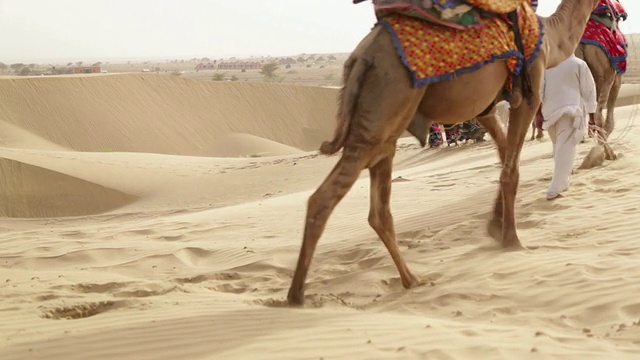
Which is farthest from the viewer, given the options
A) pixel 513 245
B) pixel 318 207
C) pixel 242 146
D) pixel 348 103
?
pixel 242 146

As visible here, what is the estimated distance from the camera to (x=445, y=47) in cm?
578

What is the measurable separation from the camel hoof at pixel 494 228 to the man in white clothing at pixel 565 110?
A: 176cm

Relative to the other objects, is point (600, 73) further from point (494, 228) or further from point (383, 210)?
point (383, 210)

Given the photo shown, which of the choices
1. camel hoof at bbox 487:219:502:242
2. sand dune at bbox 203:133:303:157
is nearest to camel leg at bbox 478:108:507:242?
camel hoof at bbox 487:219:502:242

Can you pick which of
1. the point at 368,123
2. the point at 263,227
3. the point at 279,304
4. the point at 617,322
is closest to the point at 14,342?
the point at 279,304

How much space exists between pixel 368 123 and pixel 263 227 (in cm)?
496

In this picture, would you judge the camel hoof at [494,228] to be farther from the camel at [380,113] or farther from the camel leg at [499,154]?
the camel at [380,113]

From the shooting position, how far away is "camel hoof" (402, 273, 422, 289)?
241 inches

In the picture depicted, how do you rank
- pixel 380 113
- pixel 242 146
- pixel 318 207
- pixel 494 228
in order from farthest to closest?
pixel 242 146
pixel 494 228
pixel 380 113
pixel 318 207

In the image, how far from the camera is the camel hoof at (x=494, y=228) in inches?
289

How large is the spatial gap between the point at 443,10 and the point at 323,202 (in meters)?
1.61

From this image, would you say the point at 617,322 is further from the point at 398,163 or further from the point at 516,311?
the point at 398,163

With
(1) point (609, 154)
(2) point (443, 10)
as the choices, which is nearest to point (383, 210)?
(2) point (443, 10)

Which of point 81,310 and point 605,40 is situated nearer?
point 81,310
